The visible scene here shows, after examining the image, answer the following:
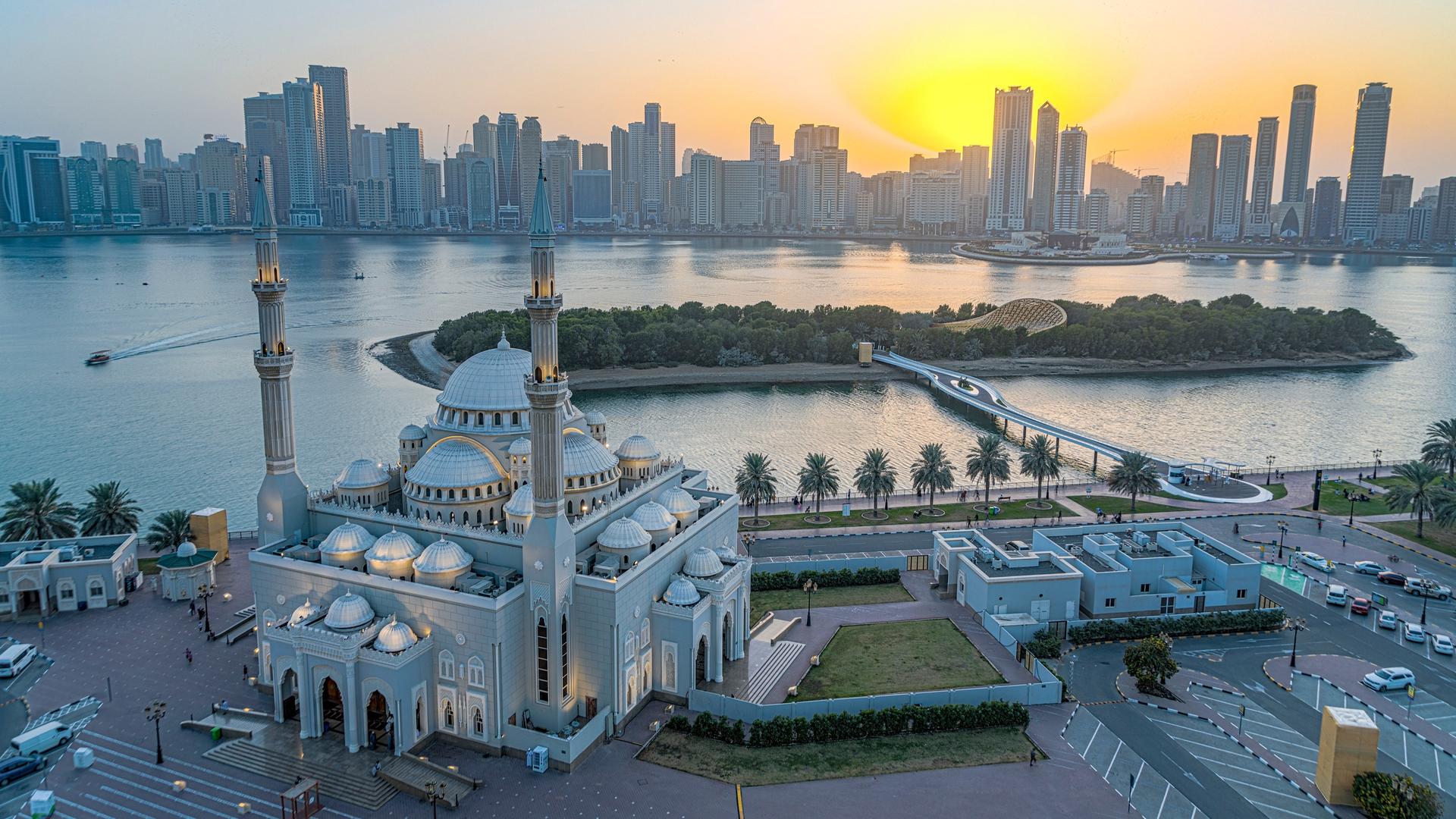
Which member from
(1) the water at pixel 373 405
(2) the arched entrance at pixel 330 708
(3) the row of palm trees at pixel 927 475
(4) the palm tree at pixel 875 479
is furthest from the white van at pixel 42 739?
(4) the palm tree at pixel 875 479

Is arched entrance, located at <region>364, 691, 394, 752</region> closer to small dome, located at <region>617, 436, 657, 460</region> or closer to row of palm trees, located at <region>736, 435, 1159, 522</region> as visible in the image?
small dome, located at <region>617, 436, 657, 460</region>

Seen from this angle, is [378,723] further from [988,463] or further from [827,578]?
[988,463]

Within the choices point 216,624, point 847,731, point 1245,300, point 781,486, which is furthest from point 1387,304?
point 216,624

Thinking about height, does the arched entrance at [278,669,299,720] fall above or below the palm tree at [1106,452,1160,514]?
below

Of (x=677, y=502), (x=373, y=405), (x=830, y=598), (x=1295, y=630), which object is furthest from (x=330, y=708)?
(x=373, y=405)

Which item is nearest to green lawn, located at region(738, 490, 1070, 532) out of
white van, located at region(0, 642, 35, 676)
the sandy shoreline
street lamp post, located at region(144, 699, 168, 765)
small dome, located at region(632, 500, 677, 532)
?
small dome, located at region(632, 500, 677, 532)
